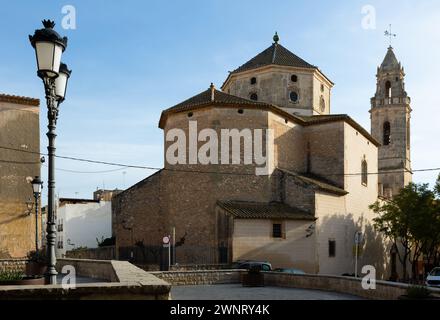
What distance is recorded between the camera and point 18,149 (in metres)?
25.3

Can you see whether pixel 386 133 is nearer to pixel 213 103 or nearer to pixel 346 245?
pixel 346 245

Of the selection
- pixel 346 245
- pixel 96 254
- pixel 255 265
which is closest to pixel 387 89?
pixel 346 245

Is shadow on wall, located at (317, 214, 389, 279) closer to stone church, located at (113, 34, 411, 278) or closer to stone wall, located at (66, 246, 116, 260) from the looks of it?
stone church, located at (113, 34, 411, 278)

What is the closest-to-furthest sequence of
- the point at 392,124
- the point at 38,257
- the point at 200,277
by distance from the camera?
the point at 38,257 < the point at 200,277 < the point at 392,124

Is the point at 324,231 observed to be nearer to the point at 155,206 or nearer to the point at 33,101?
the point at 155,206

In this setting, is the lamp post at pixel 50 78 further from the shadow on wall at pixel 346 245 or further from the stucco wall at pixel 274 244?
the shadow on wall at pixel 346 245

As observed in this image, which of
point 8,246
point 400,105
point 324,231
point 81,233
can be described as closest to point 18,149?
point 8,246

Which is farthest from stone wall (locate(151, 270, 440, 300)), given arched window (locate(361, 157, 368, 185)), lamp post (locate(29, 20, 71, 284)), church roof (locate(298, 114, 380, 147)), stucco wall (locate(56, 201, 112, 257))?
stucco wall (locate(56, 201, 112, 257))

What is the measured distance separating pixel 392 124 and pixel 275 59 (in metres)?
19.8

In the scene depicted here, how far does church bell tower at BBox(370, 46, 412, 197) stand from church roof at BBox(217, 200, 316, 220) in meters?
24.2

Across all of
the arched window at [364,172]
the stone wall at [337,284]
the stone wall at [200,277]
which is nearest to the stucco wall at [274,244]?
the stone wall at [200,277]

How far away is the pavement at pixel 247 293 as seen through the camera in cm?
1426

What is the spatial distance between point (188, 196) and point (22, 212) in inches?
370

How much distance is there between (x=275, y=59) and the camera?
121 feet
